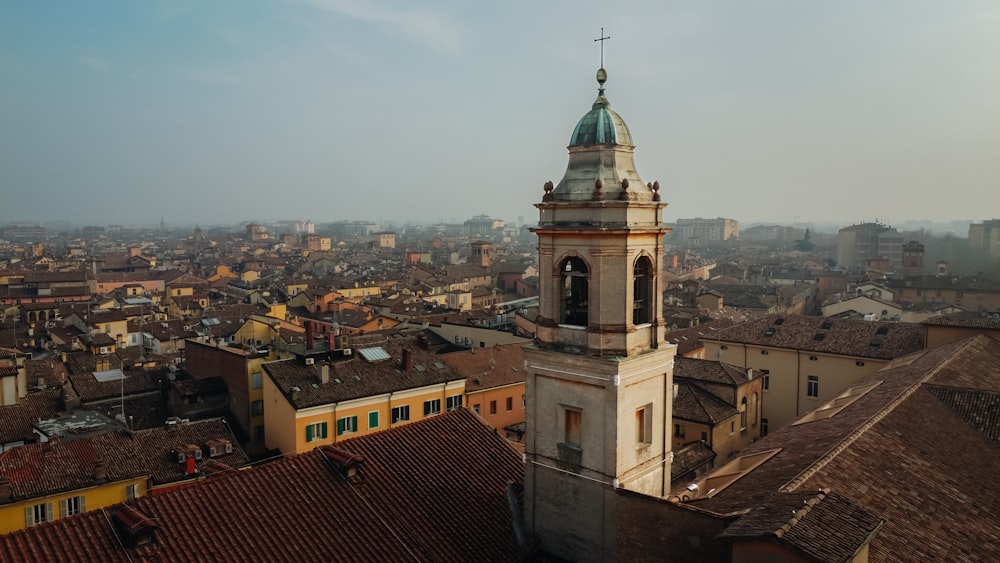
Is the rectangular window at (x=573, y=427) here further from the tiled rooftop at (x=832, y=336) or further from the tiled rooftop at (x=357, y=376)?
the tiled rooftop at (x=832, y=336)

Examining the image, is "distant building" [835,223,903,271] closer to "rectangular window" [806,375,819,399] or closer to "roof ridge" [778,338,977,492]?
"rectangular window" [806,375,819,399]

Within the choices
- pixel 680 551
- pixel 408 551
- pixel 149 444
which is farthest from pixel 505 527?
pixel 149 444

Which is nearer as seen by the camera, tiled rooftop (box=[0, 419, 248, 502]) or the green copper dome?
the green copper dome


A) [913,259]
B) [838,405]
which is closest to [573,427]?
[838,405]

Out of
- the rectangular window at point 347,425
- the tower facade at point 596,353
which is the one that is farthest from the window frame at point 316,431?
the tower facade at point 596,353

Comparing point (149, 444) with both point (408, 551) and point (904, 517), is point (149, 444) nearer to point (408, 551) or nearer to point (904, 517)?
point (408, 551)

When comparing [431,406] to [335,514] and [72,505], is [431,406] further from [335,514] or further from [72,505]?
[335,514]

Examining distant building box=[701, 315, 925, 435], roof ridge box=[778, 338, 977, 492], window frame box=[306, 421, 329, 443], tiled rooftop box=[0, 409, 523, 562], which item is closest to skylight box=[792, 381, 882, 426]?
roof ridge box=[778, 338, 977, 492]
